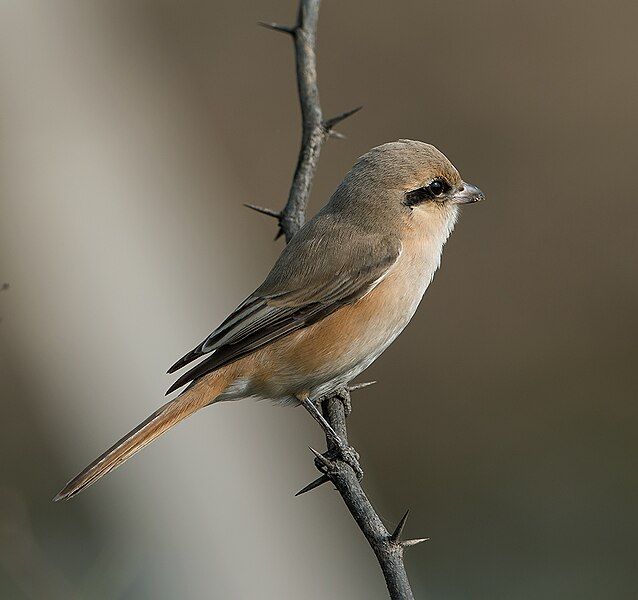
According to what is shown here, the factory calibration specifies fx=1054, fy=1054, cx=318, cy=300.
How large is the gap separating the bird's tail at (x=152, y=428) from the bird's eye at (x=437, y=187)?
1.13m

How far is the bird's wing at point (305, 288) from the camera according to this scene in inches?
156

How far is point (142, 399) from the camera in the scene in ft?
24.5

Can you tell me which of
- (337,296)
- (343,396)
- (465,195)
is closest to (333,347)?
(337,296)

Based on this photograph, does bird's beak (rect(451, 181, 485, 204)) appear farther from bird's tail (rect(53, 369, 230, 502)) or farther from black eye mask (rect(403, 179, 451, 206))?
bird's tail (rect(53, 369, 230, 502))

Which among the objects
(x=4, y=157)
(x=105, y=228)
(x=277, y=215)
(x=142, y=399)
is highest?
(x=4, y=157)

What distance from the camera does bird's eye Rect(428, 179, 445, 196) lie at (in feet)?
14.0

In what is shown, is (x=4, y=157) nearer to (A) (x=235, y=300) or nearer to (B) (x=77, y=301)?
(B) (x=77, y=301)

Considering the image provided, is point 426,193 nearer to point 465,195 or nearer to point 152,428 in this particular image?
point 465,195

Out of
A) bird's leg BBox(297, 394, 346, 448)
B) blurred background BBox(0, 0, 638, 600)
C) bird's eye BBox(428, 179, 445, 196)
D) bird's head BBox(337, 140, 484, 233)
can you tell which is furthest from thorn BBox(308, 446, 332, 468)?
blurred background BBox(0, 0, 638, 600)

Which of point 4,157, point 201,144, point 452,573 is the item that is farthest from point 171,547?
point 201,144

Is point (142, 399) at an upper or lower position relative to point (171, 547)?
upper

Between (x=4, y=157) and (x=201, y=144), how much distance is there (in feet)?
6.98

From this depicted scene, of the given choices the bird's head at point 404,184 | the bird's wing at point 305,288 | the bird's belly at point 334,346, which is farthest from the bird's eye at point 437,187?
the bird's belly at point 334,346

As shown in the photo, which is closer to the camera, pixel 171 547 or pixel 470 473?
pixel 171 547
